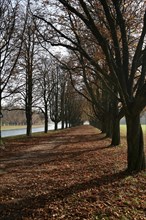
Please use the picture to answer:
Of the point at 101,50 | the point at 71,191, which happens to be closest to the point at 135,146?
the point at 71,191

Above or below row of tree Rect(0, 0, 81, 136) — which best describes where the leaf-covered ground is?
below

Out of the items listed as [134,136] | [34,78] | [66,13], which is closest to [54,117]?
[34,78]

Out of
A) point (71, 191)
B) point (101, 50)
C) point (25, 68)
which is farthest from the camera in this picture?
point (25, 68)

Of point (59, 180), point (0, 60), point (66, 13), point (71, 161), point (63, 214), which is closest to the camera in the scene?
point (63, 214)

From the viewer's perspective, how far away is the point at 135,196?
281 inches

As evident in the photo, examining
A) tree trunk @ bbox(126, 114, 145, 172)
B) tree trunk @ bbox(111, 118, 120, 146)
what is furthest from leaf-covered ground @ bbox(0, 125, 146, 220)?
tree trunk @ bbox(111, 118, 120, 146)

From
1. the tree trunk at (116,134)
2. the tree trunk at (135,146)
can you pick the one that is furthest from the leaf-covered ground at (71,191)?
the tree trunk at (116,134)

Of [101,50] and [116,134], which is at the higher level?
[101,50]

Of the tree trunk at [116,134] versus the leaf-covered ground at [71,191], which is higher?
the tree trunk at [116,134]

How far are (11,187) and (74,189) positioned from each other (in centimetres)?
190

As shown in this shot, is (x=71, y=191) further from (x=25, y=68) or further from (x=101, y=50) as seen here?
(x=25, y=68)

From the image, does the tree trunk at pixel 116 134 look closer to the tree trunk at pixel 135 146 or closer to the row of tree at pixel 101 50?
the row of tree at pixel 101 50

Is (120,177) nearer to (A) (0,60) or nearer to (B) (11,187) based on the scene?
(B) (11,187)

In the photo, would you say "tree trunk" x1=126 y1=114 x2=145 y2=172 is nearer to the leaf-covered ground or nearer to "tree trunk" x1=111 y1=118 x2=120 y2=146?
the leaf-covered ground
